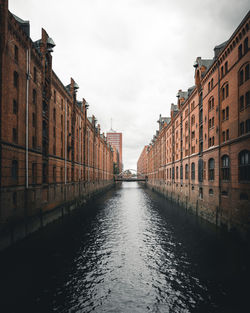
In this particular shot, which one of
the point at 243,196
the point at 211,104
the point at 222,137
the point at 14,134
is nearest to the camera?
the point at 243,196

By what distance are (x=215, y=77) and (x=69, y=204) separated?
24.2 meters

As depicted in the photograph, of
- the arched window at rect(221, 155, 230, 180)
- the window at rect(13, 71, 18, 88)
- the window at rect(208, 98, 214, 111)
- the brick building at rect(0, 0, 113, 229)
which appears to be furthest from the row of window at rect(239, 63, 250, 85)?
the window at rect(13, 71, 18, 88)

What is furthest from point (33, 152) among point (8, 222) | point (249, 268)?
point (249, 268)

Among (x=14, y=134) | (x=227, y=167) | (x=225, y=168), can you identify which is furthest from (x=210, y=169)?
(x=14, y=134)

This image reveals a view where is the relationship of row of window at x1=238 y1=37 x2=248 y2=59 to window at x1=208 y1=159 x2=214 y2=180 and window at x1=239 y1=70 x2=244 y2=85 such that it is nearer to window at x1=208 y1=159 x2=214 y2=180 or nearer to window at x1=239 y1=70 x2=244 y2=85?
window at x1=239 y1=70 x2=244 y2=85

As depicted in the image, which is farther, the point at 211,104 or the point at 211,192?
the point at 211,104

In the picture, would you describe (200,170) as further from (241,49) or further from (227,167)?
(241,49)

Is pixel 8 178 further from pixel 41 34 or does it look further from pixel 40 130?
pixel 41 34

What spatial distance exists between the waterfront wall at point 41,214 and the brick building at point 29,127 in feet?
0.41

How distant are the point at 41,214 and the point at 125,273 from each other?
1103cm

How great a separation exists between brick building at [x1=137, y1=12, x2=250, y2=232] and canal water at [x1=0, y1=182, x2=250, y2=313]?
2765 millimetres

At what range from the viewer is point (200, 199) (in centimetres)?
2348

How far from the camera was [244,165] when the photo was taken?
14570 millimetres

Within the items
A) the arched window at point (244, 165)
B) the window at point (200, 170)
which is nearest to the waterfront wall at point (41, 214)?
the arched window at point (244, 165)
